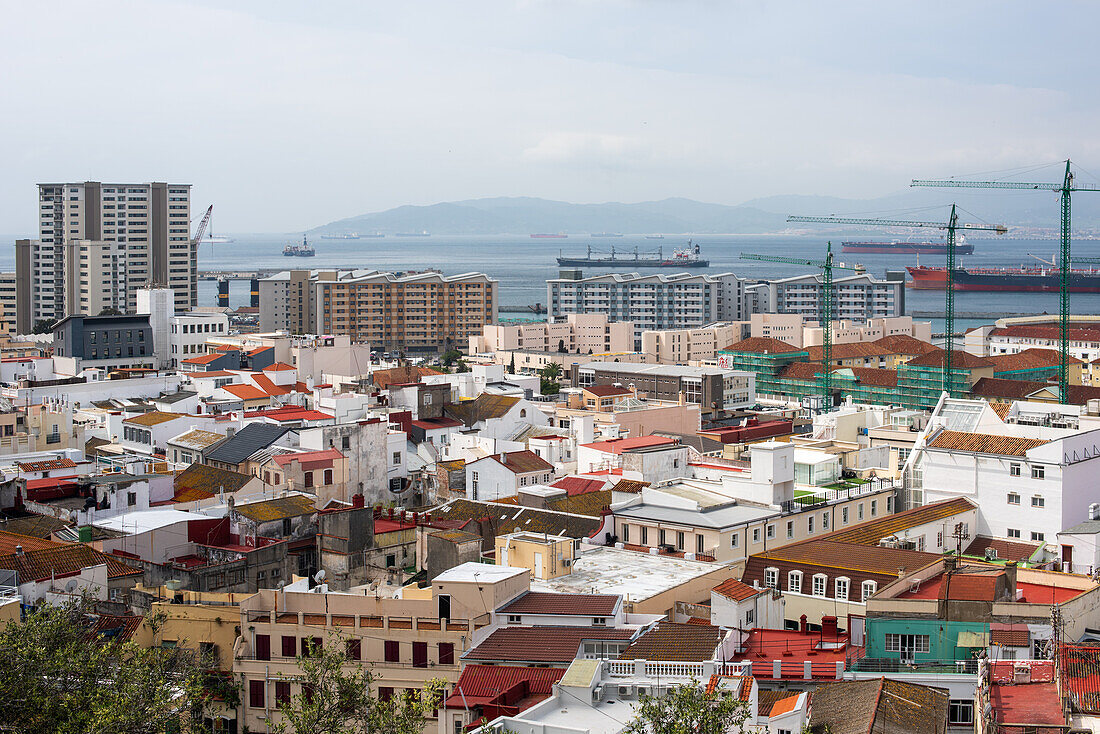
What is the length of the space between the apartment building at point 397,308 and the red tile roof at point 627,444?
6069 cm

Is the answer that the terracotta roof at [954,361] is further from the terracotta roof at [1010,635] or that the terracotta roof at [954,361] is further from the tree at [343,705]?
the tree at [343,705]

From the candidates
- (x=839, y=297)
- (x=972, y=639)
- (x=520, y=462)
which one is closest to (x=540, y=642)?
(x=972, y=639)

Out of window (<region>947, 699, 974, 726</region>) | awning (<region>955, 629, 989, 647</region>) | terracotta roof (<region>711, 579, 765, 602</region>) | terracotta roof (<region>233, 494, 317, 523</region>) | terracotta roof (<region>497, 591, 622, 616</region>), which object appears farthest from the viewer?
terracotta roof (<region>233, 494, 317, 523</region>)

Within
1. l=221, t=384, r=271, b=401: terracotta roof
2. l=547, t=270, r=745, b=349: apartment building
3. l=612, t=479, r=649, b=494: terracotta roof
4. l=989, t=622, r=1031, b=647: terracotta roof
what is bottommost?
l=989, t=622, r=1031, b=647: terracotta roof

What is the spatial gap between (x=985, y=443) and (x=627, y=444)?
8.19m

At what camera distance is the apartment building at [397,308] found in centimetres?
9188

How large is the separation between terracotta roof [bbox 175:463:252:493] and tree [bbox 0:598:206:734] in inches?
443

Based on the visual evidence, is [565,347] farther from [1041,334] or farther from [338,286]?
[1041,334]

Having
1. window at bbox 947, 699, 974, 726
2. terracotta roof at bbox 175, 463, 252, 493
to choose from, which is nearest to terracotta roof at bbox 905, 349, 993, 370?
terracotta roof at bbox 175, 463, 252, 493

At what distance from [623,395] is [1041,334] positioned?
140 ft

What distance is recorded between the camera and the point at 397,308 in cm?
9294

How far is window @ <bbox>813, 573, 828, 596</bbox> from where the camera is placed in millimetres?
18047

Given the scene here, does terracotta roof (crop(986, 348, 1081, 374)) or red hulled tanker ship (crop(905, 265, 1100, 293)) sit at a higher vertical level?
red hulled tanker ship (crop(905, 265, 1100, 293))

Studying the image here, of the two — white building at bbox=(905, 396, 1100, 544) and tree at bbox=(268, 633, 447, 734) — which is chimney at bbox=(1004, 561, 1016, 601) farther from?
tree at bbox=(268, 633, 447, 734)
